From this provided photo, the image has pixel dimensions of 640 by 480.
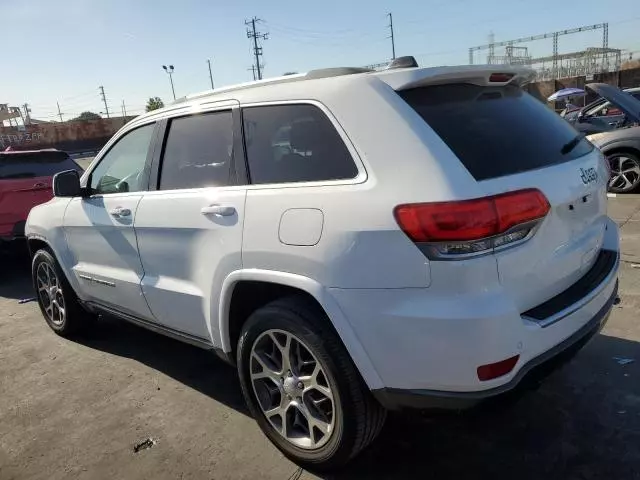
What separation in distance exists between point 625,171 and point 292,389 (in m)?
7.76

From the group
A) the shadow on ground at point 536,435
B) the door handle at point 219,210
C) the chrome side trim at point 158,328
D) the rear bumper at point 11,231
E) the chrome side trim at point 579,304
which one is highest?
the door handle at point 219,210

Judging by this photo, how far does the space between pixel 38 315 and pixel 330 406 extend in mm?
4137

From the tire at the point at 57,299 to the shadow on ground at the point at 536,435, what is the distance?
5.05 feet

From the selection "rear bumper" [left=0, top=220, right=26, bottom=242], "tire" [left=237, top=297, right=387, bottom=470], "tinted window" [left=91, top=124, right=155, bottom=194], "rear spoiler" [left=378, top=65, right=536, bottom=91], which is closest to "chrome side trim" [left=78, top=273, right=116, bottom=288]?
"tinted window" [left=91, top=124, right=155, bottom=194]

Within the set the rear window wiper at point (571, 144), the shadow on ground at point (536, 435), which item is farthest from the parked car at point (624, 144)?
the rear window wiper at point (571, 144)

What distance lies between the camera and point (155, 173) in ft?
11.0

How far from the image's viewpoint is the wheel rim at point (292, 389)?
8.34 ft

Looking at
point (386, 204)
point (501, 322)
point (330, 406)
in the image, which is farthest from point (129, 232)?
point (501, 322)

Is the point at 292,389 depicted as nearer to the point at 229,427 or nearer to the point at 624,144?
the point at 229,427

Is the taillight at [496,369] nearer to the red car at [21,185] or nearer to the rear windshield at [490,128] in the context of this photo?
the rear windshield at [490,128]

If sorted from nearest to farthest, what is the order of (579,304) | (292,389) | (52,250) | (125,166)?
1. (579,304)
2. (292,389)
3. (125,166)
4. (52,250)

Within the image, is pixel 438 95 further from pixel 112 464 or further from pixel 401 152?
pixel 112 464

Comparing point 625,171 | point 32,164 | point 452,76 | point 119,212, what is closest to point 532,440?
point 452,76

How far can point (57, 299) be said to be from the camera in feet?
15.3
